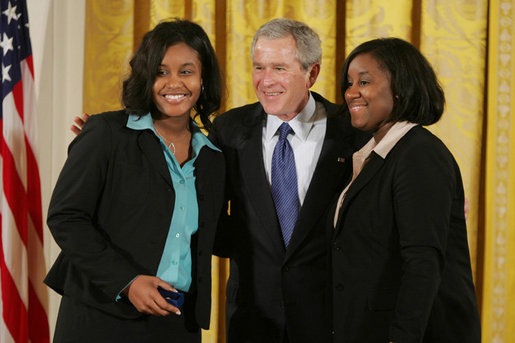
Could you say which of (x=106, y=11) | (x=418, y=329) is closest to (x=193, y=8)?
(x=106, y=11)

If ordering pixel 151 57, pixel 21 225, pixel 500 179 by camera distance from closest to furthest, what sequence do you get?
pixel 151 57 < pixel 21 225 < pixel 500 179

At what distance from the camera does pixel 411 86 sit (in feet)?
5.35

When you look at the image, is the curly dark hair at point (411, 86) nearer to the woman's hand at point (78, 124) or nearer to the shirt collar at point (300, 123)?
the shirt collar at point (300, 123)

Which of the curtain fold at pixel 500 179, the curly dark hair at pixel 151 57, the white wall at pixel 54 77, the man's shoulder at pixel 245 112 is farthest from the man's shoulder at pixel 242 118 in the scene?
the white wall at pixel 54 77

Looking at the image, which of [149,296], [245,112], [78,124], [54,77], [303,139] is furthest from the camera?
[54,77]

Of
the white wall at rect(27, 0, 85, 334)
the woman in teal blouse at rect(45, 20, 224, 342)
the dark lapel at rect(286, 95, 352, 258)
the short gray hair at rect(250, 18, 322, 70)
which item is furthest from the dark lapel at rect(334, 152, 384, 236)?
the white wall at rect(27, 0, 85, 334)

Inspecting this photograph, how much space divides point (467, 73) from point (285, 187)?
50.6 inches

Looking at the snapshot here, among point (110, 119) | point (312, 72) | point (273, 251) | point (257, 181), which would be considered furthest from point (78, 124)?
point (312, 72)

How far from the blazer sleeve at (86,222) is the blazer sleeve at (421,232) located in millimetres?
645

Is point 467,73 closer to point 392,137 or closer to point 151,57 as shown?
point 392,137

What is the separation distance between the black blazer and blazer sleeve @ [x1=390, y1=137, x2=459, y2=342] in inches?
20.1

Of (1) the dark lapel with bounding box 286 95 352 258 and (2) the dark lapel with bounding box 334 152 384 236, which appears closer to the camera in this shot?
(2) the dark lapel with bounding box 334 152 384 236

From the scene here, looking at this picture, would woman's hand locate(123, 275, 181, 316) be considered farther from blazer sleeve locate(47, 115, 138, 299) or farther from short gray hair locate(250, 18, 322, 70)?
short gray hair locate(250, 18, 322, 70)

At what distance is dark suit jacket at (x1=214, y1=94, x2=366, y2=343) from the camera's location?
1907mm
